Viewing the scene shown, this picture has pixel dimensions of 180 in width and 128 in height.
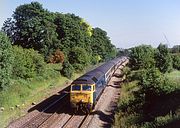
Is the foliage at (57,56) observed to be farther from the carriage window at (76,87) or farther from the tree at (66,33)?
the carriage window at (76,87)

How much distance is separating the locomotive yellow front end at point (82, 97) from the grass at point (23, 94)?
12.4 ft

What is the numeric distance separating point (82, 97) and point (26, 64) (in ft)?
39.5

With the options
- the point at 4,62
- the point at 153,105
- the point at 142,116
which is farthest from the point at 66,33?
the point at 142,116

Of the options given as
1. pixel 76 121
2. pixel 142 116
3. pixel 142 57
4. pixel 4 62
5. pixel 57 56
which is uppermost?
pixel 142 57

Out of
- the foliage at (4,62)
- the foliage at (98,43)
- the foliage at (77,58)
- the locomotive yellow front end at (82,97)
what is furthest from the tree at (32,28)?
the foliage at (98,43)

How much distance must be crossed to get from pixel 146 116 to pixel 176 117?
420 cm

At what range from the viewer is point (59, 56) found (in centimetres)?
6031

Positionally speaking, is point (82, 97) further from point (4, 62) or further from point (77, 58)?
point (77, 58)

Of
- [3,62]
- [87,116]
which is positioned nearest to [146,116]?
[87,116]

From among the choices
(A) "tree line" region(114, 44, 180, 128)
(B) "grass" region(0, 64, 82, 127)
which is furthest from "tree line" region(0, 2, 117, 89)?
(A) "tree line" region(114, 44, 180, 128)

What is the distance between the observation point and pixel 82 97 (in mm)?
24844

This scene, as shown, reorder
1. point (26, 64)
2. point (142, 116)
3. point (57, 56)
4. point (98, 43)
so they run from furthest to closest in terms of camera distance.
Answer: point (98, 43), point (57, 56), point (26, 64), point (142, 116)

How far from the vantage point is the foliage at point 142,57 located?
50250mm

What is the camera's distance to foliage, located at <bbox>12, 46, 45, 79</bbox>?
33.1m
